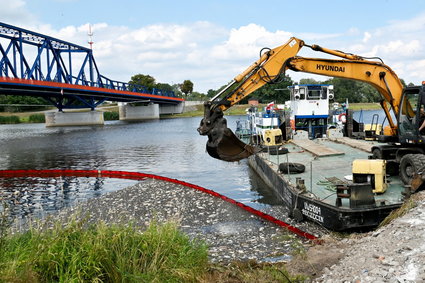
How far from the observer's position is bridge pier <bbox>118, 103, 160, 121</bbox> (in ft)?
398

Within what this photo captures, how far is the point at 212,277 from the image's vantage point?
7.54m

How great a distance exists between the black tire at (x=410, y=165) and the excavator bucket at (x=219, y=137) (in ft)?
15.4

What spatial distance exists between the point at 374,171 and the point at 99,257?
8.48 meters

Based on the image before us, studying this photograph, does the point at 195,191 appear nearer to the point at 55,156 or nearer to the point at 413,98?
the point at 413,98

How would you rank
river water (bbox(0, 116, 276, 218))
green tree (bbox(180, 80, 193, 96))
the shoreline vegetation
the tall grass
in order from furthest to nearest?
green tree (bbox(180, 80, 193, 96)), the shoreline vegetation, river water (bbox(0, 116, 276, 218)), the tall grass

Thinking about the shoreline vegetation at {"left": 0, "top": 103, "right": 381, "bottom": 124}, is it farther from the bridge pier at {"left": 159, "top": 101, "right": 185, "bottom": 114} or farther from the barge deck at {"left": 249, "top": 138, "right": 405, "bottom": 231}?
the barge deck at {"left": 249, "top": 138, "right": 405, "bottom": 231}

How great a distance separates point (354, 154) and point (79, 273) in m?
15.9

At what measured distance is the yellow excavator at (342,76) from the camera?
1209cm

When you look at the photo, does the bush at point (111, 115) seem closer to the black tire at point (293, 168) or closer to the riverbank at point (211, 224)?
the riverbank at point (211, 224)

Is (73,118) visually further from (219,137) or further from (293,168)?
(219,137)

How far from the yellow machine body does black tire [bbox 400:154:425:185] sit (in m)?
0.79

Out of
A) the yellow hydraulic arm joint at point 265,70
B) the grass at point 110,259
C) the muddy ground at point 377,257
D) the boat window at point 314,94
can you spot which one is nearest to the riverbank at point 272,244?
the muddy ground at point 377,257

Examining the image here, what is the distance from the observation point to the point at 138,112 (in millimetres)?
121375

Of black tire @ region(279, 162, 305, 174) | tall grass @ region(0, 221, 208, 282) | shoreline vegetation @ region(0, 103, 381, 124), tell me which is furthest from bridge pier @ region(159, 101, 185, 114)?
tall grass @ region(0, 221, 208, 282)
